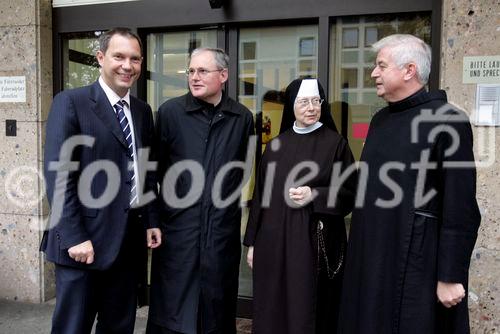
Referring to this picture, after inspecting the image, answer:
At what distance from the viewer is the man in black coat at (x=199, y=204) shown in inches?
116

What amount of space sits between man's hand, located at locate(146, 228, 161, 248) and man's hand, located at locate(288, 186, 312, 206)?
83 cm

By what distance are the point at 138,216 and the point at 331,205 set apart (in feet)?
3.54

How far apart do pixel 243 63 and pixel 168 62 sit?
715 millimetres

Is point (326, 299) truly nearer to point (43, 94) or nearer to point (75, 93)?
point (75, 93)

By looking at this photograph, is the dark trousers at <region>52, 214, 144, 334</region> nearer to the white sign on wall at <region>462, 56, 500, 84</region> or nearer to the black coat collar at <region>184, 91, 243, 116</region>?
the black coat collar at <region>184, 91, 243, 116</region>

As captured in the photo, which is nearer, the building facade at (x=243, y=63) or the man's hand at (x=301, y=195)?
the man's hand at (x=301, y=195)

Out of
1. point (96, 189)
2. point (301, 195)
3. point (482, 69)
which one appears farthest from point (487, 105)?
point (96, 189)

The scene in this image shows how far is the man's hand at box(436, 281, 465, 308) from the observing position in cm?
222

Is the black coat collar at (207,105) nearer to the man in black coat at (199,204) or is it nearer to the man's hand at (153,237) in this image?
the man in black coat at (199,204)

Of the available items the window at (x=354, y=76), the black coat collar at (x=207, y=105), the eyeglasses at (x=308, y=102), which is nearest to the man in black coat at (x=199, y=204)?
the black coat collar at (x=207, y=105)

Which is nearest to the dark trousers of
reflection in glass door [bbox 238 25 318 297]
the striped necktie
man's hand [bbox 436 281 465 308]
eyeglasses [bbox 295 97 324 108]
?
the striped necktie

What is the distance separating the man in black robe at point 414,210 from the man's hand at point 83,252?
134 centimetres

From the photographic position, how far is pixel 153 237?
117 inches

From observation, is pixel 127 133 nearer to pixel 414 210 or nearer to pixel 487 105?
pixel 414 210
